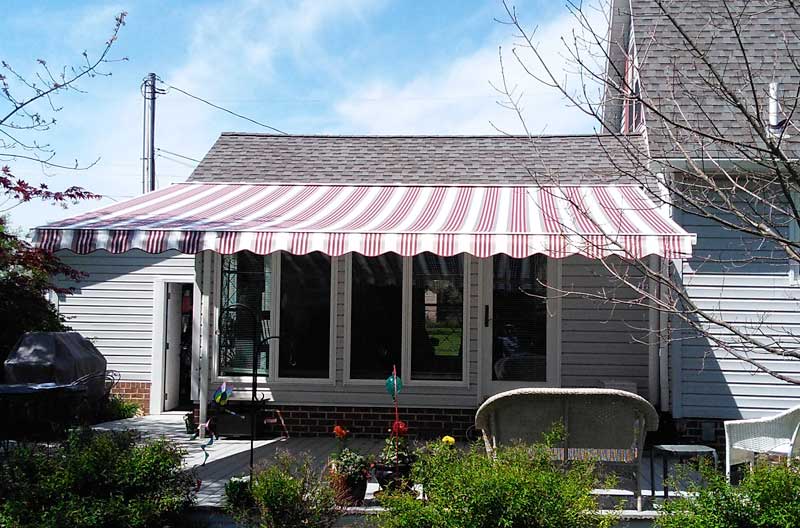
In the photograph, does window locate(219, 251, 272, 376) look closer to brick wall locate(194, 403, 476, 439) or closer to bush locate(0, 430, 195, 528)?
brick wall locate(194, 403, 476, 439)

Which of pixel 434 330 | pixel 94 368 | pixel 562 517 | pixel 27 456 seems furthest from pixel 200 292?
pixel 562 517

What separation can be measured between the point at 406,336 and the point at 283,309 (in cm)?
184

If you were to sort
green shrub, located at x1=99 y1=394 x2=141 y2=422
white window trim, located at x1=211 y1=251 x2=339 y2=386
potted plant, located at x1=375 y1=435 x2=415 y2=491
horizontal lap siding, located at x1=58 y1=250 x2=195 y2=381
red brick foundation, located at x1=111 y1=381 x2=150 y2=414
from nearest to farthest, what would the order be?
potted plant, located at x1=375 y1=435 x2=415 y2=491, white window trim, located at x1=211 y1=251 x2=339 y2=386, green shrub, located at x1=99 y1=394 x2=141 y2=422, red brick foundation, located at x1=111 y1=381 x2=150 y2=414, horizontal lap siding, located at x1=58 y1=250 x2=195 y2=381

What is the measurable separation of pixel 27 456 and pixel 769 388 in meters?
8.81

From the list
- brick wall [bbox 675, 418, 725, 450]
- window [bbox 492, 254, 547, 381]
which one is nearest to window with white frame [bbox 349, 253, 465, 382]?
window [bbox 492, 254, 547, 381]

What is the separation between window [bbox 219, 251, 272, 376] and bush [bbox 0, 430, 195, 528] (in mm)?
5113

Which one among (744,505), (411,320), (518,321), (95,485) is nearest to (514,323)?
(518,321)

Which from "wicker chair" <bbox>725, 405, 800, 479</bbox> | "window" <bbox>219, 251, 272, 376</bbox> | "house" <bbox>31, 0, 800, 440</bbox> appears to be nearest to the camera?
"wicker chair" <bbox>725, 405, 800, 479</bbox>

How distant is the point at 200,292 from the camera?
11.8m

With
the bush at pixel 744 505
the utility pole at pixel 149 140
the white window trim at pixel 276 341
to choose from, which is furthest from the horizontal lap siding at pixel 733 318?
the utility pole at pixel 149 140

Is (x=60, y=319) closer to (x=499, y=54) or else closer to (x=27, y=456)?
(x=27, y=456)

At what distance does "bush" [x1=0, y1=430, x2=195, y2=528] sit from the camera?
19.2 ft

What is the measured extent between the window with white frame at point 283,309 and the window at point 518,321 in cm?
244

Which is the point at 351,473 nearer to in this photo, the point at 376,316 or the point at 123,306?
the point at 376,316
